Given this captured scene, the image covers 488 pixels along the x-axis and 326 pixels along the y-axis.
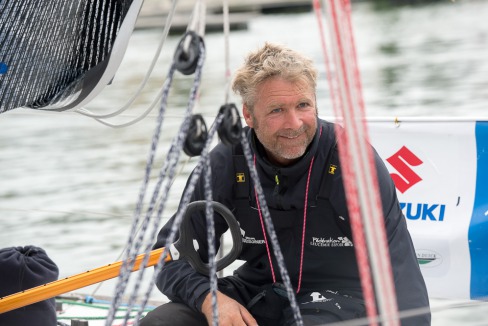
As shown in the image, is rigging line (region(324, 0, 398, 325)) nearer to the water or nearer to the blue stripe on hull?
the water

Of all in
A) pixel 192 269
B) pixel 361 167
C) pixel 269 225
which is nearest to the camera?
pixel 361 167

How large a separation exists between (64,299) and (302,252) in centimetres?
141

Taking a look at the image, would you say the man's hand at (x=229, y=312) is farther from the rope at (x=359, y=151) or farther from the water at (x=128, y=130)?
the rope at (x=359, y=151)

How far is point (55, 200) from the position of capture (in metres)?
7.09

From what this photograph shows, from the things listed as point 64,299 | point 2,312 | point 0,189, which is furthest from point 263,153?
point 0,189

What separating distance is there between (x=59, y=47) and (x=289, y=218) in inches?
29.0

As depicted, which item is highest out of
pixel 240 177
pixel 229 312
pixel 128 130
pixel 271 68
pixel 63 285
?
pixel 128 130

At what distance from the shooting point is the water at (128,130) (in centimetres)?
633

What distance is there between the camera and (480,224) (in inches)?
122

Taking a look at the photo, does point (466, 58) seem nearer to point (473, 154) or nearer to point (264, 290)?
point (473, 154)

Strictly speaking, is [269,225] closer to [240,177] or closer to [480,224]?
[240,177]

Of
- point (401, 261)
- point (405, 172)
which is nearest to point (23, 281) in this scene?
point (401, 261)

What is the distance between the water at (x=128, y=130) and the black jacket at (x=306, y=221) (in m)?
0.43

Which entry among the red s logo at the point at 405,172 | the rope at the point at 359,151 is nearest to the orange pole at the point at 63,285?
the rope at the point at 359,151
